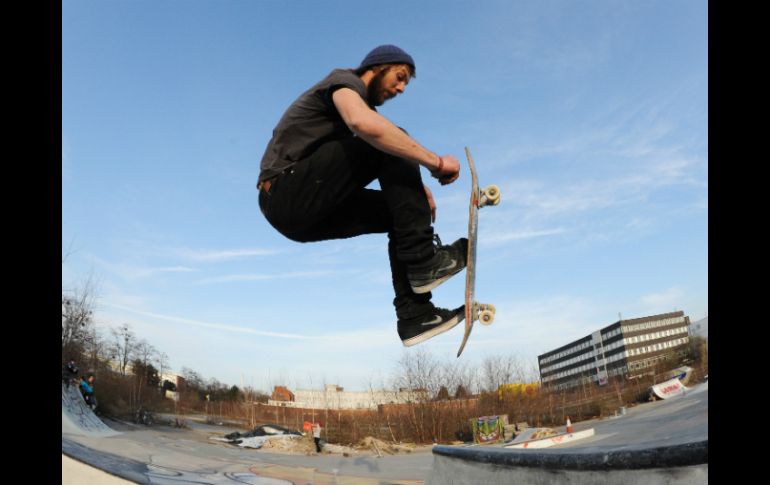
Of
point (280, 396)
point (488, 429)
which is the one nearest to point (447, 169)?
point (280, 396)

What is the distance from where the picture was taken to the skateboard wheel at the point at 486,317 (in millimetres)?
2516

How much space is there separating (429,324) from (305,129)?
1248mm

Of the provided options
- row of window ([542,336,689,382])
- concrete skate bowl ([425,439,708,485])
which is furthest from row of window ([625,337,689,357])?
concrete skate bowl ([425,439,708,485])

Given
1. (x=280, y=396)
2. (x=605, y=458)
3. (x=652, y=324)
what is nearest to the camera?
(x=605, y=458)

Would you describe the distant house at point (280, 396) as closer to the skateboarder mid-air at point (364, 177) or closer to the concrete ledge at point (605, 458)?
the concrete ledge at point (605, 458)

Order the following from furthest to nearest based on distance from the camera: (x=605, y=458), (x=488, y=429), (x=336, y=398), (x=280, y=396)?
1. (x=488, y=429)
2. (x=336, y=398)
3. (x=280, y=396)
4. (x=605, y=458)

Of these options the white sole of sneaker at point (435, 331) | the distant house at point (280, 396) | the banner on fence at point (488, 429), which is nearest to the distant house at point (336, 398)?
the distant house at point (280, 396)

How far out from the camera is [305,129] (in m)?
2.34

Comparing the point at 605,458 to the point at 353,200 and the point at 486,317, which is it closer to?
the point at 486,317

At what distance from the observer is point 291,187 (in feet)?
7.59

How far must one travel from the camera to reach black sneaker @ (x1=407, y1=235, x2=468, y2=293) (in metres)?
2.46
